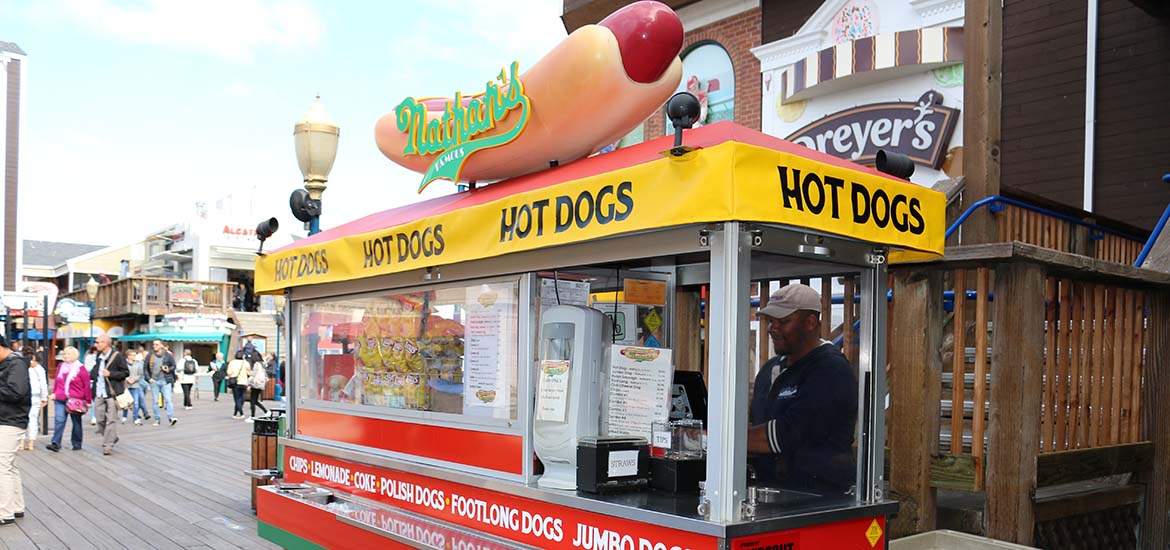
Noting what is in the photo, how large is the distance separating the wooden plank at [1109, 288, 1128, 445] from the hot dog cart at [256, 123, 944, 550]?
1893mm

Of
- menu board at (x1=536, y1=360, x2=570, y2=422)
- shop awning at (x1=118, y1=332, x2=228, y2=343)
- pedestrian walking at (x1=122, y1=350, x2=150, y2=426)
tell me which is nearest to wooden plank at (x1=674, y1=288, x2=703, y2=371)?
menu board at (x1=536, y1=360, x2=570, y2=422)

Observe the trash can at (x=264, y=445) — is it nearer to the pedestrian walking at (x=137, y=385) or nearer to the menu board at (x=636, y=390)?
the menu board at (x=636, y=390)

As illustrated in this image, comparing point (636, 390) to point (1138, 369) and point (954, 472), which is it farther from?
point (1138, 369)

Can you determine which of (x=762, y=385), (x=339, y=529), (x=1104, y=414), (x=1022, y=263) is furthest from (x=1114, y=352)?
(x=339, y=529)

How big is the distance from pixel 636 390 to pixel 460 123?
6.81 feet

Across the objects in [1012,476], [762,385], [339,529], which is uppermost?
[762,385]

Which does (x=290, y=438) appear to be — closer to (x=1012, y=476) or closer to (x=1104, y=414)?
(x=1012, y=476)

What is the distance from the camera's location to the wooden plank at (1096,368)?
5.22m

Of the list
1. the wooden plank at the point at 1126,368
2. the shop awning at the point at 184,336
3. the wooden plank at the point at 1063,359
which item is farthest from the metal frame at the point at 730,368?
the shop awning at the point at 184,336

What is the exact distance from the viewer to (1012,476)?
14.6 ft

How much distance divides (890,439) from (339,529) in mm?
3263

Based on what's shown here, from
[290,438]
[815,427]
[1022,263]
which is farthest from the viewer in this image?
[290,438]

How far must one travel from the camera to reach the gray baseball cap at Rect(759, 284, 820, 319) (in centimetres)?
446

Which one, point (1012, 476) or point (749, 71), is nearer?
point (1012, 476)
